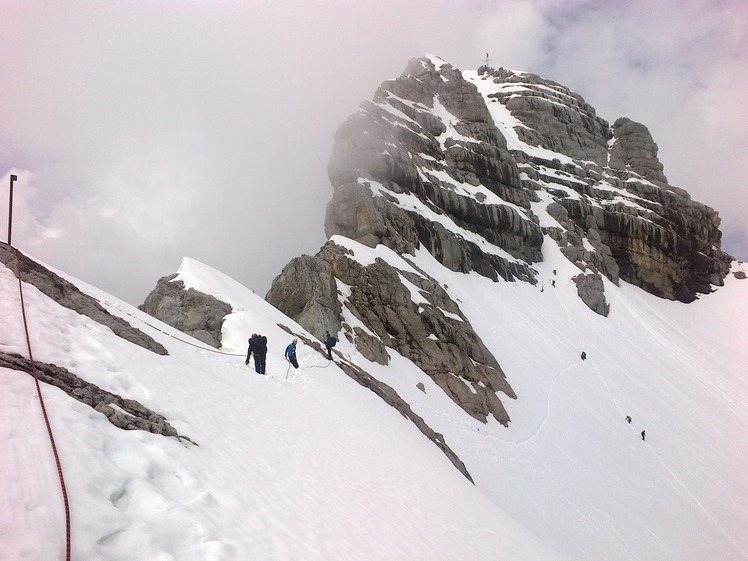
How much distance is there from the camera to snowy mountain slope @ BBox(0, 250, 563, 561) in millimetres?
4227

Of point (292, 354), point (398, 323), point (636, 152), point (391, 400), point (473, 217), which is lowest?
point (292, 354)

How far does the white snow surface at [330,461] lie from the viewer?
183 inches

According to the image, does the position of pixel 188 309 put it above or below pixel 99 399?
below

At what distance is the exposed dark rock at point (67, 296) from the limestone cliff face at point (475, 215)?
18.8 meters

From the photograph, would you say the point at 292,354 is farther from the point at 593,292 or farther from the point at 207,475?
the point at 593,292

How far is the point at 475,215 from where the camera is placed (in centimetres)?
7112

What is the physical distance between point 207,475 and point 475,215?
70.0m

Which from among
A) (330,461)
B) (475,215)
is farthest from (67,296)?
(475,215)

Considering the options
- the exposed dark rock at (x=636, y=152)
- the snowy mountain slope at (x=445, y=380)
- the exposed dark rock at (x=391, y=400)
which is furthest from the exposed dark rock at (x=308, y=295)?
the exposed dark rock at (x=636, y=152)

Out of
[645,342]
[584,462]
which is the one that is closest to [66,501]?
[584,462]

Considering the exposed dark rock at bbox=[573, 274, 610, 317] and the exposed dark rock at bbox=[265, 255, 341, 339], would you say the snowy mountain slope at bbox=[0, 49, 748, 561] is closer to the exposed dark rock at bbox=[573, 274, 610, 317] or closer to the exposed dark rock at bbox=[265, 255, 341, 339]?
the exposed dark rock at bbox=[265, 255, 341, 339]

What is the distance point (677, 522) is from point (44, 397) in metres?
41.3

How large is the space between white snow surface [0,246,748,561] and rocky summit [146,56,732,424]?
12.8 feet

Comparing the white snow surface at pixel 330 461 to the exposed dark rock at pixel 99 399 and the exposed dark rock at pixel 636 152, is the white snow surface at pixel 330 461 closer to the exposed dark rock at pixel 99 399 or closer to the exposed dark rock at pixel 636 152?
Result: the exposed dark rock at pixel 99 399
